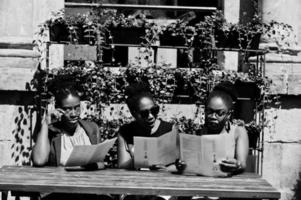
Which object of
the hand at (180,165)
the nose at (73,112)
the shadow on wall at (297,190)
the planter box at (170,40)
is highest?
the planter box at (170,40)

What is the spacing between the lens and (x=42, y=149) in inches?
234

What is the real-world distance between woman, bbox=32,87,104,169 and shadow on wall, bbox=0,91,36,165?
139cm

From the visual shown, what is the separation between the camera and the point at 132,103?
20.0 feet

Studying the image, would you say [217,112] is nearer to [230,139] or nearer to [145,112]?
[230,139]

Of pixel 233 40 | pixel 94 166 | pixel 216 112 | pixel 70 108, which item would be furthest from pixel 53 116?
pixel 233 40

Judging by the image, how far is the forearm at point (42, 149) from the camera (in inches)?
230

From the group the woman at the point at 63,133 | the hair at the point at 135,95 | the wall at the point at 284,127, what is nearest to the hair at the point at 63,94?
the woman at the point at 63,133

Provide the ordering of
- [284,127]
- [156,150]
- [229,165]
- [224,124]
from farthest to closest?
[284,127]
[224,124]
[156,150]
[229,165]

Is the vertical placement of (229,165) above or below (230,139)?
below

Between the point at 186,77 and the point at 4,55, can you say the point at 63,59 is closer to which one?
the point at 4,55

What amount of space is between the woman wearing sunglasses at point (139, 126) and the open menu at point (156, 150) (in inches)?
11.4

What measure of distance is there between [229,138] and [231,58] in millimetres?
2801

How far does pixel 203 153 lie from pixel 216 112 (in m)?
0.62

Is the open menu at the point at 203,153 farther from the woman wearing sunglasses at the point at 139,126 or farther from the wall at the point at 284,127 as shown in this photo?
the wall at the point at 284,127
